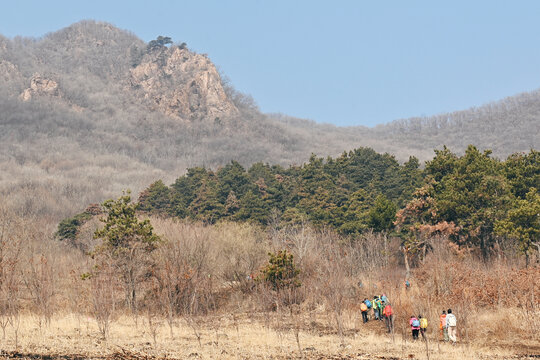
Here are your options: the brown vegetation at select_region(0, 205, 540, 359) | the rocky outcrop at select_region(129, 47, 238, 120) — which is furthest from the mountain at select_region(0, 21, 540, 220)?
the brown vegetation at select_region(0, 205, 540, 359)

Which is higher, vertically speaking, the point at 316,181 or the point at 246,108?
the point at 246,108

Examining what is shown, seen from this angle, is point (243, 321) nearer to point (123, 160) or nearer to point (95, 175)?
point (95, 175)

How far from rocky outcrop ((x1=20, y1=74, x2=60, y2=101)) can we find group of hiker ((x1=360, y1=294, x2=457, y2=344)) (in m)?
180

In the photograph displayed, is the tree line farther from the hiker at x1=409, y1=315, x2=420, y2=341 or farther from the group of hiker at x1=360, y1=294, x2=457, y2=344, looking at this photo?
the hiker at x1=409, y1=315, x2=420, y2=341

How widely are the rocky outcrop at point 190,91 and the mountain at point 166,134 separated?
12.8 inches

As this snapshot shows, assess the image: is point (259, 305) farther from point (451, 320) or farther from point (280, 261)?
point (451, 320)

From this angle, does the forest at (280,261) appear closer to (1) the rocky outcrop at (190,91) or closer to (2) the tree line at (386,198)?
(2) the tree line at (386,198)

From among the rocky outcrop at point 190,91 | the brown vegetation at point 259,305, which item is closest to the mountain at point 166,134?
the rocky outcrop at point 190,91

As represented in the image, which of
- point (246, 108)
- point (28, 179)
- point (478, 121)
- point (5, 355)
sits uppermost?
point (246, 108)

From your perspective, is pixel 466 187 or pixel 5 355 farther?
pixel 466 187

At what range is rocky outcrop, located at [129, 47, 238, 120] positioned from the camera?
180375 millimetres

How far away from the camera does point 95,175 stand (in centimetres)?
11106

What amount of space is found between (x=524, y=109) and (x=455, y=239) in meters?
141

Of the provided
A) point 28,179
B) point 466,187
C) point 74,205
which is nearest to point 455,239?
point 466,187
